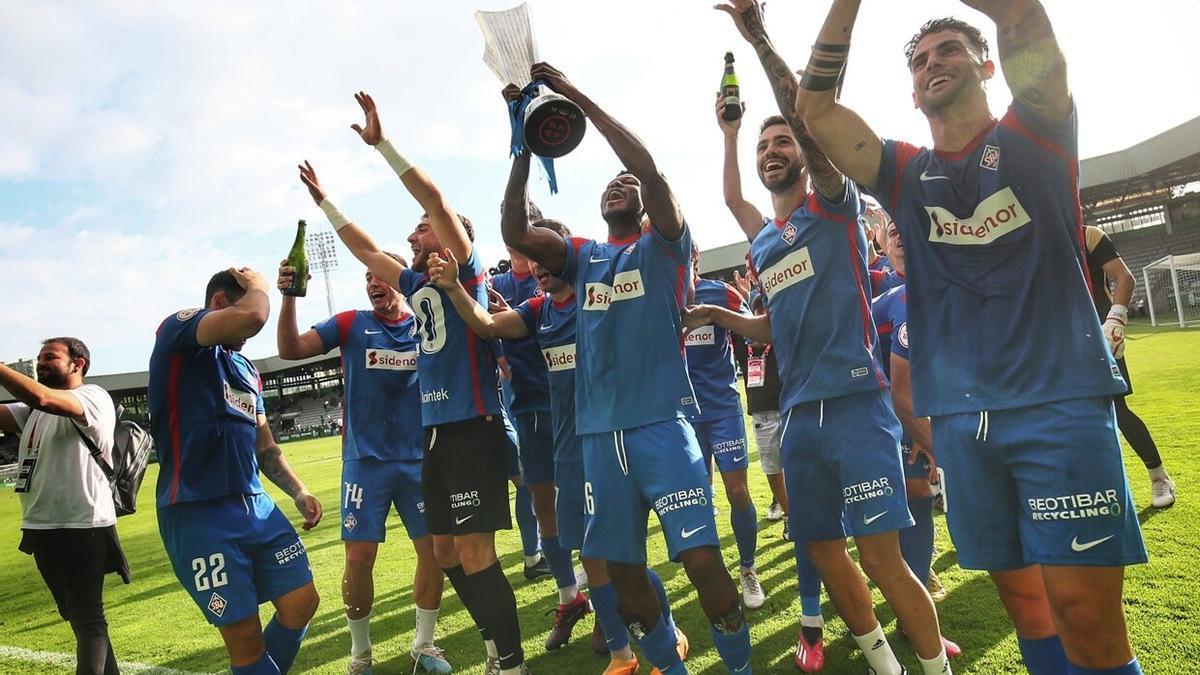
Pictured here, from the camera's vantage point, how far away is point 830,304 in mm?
3230

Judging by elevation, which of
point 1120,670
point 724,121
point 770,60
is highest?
point 724,121

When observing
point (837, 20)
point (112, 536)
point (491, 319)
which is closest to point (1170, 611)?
point (837, 20)

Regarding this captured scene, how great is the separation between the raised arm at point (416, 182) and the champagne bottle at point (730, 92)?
1638 mm

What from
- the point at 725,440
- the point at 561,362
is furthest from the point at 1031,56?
the point at 725,440

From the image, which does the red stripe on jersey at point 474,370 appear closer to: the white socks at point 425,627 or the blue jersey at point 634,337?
the blue jersey at point 634,337

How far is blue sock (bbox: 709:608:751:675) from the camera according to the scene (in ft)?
10.0

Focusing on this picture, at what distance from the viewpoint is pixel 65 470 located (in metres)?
4.41

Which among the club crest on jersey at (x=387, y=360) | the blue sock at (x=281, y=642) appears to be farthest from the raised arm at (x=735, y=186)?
the blue sock at (x=281, y=642)

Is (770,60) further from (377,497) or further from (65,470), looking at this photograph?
(65,470)

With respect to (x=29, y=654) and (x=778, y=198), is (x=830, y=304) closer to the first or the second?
(x=778, y=198)

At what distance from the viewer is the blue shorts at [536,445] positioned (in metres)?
5.04

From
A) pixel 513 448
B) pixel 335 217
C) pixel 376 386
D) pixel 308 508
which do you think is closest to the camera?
pixel 308 508

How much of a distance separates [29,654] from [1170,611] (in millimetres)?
7916

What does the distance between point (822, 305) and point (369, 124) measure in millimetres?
2596
